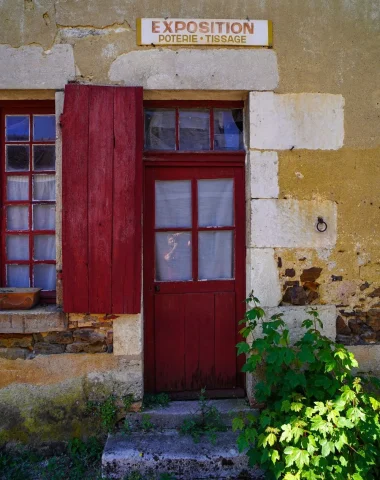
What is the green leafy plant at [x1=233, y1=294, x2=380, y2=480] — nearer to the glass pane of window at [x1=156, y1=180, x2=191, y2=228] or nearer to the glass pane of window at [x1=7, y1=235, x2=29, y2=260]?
the glass pane of window at [x1=156, y1=180, x2=191, y2=228]

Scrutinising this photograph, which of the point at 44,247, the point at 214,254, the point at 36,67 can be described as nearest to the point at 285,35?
the point at 214,254

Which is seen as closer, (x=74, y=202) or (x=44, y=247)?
(x=74, y=202)

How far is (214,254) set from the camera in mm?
3738

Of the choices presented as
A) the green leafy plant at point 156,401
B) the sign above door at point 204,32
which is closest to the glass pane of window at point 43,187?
the sign above door at point 204,32

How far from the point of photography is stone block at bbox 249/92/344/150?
3.47m

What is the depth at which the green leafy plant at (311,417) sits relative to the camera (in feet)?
8.74

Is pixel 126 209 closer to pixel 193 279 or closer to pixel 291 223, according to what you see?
pixel 193 279

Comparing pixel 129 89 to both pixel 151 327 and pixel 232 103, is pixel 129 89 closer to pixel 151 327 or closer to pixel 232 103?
pixel 232 103

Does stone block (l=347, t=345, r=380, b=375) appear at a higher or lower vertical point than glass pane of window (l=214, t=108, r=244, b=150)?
lower

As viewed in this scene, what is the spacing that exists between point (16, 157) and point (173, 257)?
1625mm

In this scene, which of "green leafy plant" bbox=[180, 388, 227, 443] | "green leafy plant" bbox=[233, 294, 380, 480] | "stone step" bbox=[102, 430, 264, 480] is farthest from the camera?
"green leafy plant" bbox=[180, 388, 227, 443]

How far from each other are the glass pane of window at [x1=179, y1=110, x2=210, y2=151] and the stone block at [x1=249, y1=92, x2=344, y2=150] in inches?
17.8

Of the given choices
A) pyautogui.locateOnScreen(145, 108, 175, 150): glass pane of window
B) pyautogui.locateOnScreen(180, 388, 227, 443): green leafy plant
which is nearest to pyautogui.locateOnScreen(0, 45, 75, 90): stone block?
pyautogui.locateOnScreen(145, 108, 175, 150): glass pane of window

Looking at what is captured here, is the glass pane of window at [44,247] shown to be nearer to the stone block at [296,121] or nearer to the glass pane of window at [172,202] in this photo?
the glass pane of window at [172,202]
